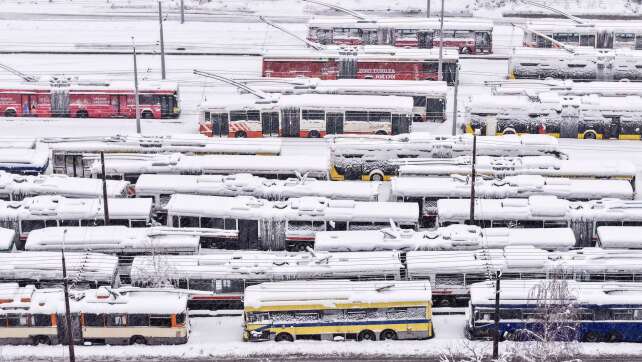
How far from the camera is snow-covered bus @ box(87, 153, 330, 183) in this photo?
178 feet

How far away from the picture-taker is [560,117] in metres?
64.2

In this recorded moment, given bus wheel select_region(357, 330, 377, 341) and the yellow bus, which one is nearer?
the yellow bus

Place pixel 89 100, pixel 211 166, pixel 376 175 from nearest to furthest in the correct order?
pixel 211 166 → pixel 376 175 → pixel 89 100

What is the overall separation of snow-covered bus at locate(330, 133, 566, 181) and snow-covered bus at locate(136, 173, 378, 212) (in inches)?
207

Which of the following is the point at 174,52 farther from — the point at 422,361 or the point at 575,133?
the point at 422,361

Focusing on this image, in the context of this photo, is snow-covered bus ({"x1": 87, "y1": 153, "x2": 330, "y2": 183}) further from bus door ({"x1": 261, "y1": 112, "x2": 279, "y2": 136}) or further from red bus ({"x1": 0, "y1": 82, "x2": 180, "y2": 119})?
red bus ({"x1": 0, "y1": 82, "x2": 180, "y2": 119})

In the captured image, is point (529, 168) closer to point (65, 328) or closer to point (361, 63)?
point (361, 63)

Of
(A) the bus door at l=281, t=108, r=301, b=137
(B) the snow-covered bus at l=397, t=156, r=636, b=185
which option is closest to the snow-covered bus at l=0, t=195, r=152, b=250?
(B) the snow-covered bus at l=397, t=156, r=636, b=185

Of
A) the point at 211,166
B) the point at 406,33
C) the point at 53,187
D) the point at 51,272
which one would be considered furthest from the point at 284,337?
the point at 406,33

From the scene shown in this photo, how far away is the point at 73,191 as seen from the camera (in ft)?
171

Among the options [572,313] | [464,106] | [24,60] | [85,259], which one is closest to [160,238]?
[85,259]

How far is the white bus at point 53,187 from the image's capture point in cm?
5200

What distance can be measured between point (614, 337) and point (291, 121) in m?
29.1

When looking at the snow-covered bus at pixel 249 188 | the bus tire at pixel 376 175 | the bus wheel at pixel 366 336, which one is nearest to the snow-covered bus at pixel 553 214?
the snow-covered bus at pixel 249 188
